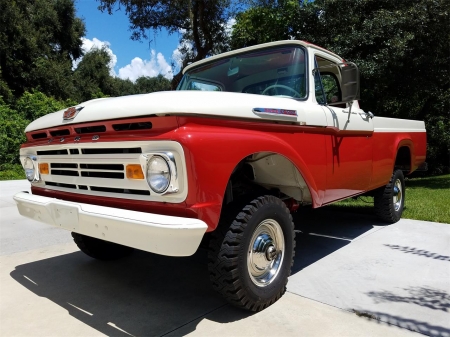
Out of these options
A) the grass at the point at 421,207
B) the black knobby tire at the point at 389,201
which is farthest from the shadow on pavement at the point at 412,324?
the grass at the point at 421,207

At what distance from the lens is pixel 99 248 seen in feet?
12.5

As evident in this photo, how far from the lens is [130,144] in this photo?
7.63ft

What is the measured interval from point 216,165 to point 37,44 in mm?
22341

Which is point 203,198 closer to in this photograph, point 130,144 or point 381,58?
point 130,144

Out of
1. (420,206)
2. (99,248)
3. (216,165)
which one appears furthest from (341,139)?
(420,206)

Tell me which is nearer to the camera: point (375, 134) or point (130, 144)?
point (130, 144)

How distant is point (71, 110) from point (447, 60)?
10.7m

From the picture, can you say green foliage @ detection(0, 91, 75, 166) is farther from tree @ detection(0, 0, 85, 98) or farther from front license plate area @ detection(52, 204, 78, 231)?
front license plate area @ detection(52, 204, 78, 231)

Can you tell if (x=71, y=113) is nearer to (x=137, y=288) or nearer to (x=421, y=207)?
(x=137, y=288)

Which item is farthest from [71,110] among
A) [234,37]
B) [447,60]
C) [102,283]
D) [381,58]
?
[234,37]

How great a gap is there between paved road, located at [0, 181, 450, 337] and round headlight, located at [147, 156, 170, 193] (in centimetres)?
101

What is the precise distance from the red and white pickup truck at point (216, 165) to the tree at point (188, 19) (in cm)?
984

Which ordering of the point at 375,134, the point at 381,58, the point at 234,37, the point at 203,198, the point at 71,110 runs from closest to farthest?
the point at 203,198 → the point at 71,110 → the point at 375,134 → the point at 381,58 → the point at 234,37

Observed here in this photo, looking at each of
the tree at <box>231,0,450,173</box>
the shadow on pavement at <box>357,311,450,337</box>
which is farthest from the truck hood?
the tree at <box>231,0,450,173</box>
